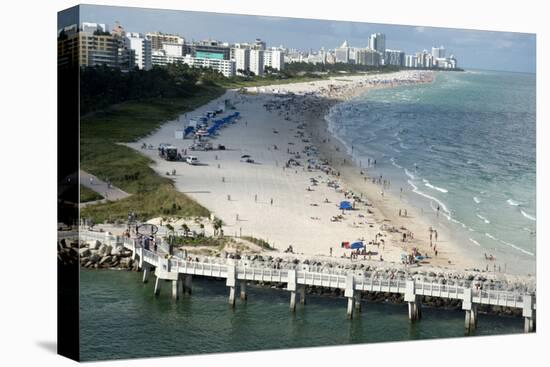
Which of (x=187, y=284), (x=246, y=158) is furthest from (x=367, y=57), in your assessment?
(x=187, y=284)

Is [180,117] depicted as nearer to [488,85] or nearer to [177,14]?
[177,14]

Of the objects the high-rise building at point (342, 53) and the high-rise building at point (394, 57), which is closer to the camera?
the high-rise building at point (342, 53)

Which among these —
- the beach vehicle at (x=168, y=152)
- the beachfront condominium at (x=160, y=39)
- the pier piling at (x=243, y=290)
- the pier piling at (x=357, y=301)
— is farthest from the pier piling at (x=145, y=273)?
the beachfront condominium at (x=160, y=39)

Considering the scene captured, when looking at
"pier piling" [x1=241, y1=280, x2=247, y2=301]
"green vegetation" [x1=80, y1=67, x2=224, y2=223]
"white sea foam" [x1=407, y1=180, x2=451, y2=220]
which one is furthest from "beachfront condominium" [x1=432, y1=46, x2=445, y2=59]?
"pier piling" [x1=241, y1=280, x2=247, y2=301]

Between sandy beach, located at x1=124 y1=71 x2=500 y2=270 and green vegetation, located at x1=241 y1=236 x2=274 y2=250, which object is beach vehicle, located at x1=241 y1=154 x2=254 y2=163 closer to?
sandy beach, located at x1=124 y1=71 x2=500 y2=270

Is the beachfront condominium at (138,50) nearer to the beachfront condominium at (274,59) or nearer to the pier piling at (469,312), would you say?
the beachfront condominium at (274,59)

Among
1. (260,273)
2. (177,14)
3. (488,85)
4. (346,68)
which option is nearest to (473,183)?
(488,85)
